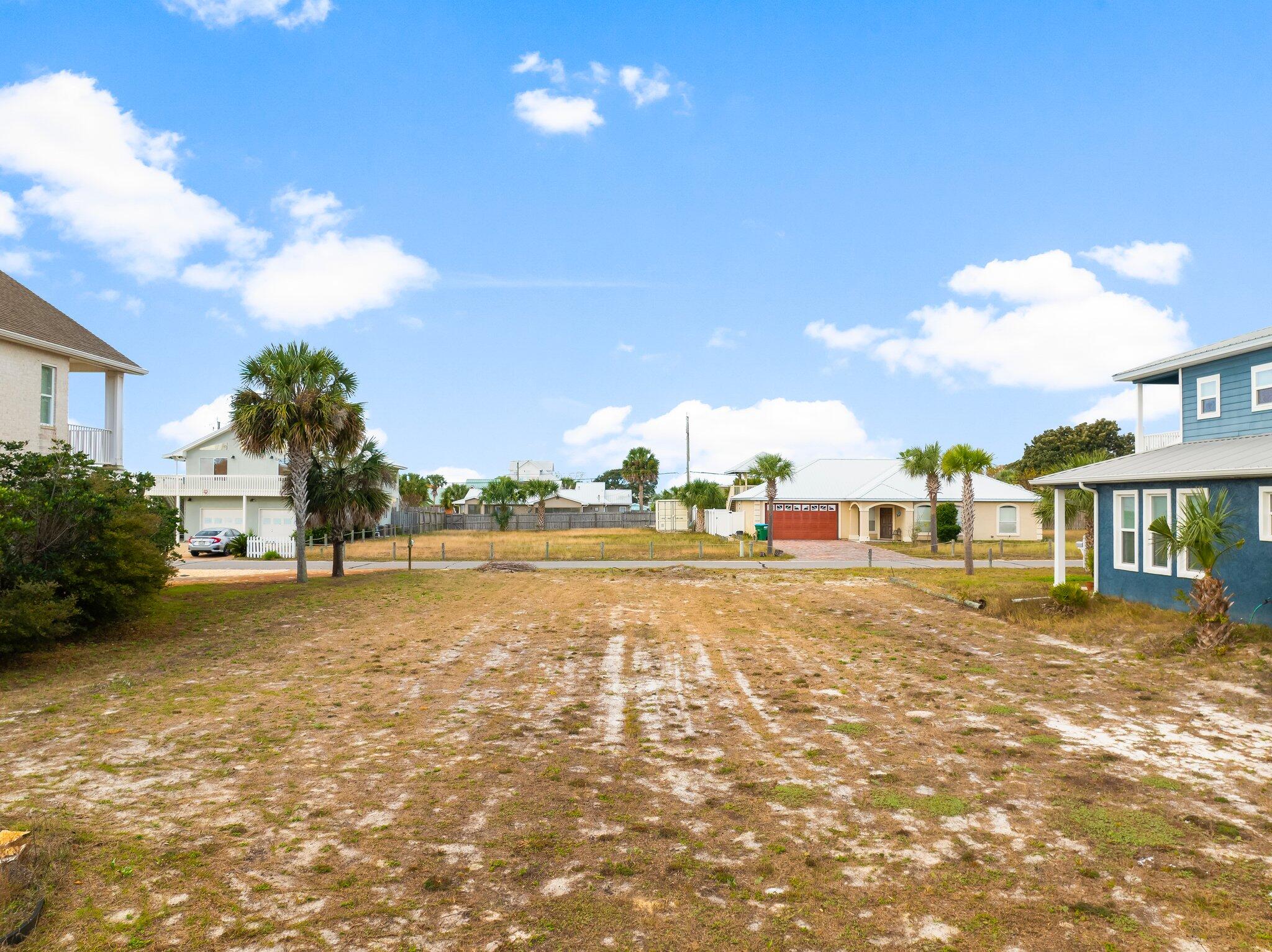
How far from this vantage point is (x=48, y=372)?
1766 centimetres

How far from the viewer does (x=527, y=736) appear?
8141 mm

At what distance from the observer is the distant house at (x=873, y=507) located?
47.4 m

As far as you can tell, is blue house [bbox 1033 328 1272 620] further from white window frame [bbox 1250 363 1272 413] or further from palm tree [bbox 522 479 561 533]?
palm tree [bbox 522 479 561 533]

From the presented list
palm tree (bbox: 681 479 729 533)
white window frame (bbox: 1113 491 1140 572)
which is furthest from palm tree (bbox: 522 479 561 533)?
white window frame (bbox: 1113 491 1140 572)

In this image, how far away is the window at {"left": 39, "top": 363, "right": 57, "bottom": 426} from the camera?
683 inches

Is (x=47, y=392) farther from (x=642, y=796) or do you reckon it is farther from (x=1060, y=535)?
(x=1060, y=535)

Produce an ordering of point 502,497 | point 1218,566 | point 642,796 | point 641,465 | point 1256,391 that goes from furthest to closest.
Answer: point 641,465
point 502,497
point 1256,391
point 1218,566
point 642,796

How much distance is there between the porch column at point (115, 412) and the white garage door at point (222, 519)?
1038 inches

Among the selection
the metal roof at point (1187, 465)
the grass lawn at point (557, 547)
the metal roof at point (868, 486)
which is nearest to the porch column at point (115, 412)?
the grass lawn at point (557, 547)

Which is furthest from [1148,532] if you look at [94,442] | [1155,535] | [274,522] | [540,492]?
[540,492]

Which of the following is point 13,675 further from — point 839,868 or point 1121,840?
point 1121,840

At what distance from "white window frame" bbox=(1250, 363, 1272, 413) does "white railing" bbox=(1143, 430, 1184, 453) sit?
3.47 m

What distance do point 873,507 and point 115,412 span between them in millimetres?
39940

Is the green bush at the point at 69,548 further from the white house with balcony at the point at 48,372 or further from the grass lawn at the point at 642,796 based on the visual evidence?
the white house with balcony at the point at 48,372
